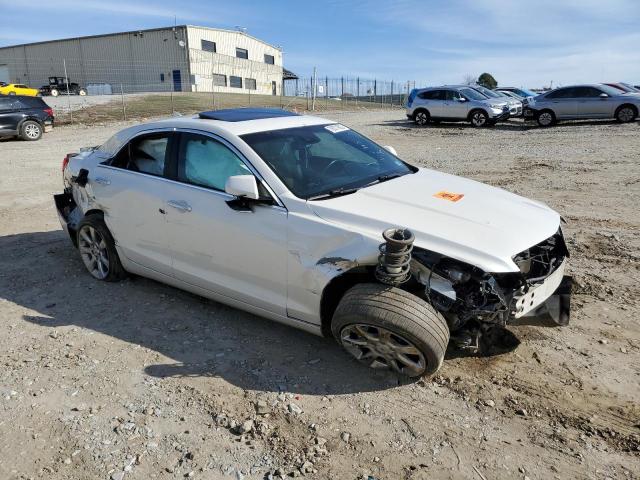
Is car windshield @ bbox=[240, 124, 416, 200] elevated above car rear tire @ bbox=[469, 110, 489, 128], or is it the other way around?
car windshield @ bbox=[240, 124, 416, 200]

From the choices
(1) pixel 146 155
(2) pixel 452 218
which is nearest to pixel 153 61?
(1) pixel 146 155

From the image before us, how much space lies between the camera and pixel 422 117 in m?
22.3

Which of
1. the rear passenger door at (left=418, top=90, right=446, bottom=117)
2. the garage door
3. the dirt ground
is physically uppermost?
the garage door

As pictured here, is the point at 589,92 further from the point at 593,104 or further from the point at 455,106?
the point at 455,106

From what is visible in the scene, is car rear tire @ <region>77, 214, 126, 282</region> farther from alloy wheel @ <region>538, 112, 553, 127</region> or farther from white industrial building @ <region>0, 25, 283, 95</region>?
white industrial building @ <region>0, 25, 283, 95</region>

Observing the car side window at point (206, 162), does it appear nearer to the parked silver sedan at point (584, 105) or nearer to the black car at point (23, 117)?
the black car at point (23, 117)

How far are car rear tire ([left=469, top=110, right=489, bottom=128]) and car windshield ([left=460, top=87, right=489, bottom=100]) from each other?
626 mm

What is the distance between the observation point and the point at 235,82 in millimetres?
59500

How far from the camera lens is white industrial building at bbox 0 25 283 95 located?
173 feet

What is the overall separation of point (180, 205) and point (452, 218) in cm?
207

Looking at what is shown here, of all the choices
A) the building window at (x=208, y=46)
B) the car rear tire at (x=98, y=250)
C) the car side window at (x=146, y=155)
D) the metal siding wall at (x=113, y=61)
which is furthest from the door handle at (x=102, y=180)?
the building window at (x=208, y=46)

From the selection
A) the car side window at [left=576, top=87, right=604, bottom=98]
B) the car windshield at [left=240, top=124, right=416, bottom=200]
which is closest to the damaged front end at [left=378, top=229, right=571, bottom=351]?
the car windshield at [left=240, top=124, right=416, bottom=200]

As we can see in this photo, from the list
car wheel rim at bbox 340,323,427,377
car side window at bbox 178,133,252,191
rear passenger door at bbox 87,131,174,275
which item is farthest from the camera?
rear passenger door at bbox 87,131,174,275

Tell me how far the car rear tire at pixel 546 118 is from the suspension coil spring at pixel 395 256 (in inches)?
778
